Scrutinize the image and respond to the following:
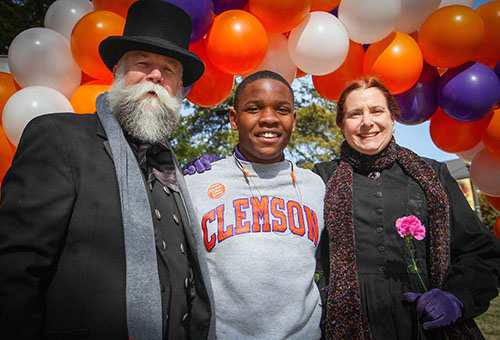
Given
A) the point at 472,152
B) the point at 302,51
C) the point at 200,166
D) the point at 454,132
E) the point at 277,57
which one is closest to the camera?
the point at 200,166

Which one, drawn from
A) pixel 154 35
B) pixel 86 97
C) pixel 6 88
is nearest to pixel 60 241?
pixel 154 35

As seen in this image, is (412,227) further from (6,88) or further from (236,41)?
(6,88)

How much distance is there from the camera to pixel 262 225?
2051 millimetres

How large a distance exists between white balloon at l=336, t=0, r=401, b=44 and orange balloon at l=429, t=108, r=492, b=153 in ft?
3.61

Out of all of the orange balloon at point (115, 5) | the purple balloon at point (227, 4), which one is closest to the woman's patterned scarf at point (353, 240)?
the purple balloon at point (227, 4)

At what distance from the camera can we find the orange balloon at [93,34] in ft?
8.73

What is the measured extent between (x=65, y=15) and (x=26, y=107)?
39.1 inches

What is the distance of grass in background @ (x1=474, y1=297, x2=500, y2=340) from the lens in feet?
18.1

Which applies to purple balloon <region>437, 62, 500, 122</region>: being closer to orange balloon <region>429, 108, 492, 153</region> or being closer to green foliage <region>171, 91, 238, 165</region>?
orange balloon <region>429, 108, 492, 153</region>

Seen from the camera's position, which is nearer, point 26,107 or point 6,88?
point 26,107

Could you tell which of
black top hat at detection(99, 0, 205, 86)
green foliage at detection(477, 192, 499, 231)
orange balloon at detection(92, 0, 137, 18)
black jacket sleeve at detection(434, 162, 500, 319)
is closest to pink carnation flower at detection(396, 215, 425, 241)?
black jacket sleeve at detection(434, 162, 500, 319)

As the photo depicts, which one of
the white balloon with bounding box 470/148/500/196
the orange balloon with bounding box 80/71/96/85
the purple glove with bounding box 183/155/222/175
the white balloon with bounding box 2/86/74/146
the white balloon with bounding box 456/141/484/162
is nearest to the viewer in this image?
the purple glove with bounding box 183/155/222/175

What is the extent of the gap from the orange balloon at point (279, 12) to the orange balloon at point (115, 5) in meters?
1.01

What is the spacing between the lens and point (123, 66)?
6.68 feet
